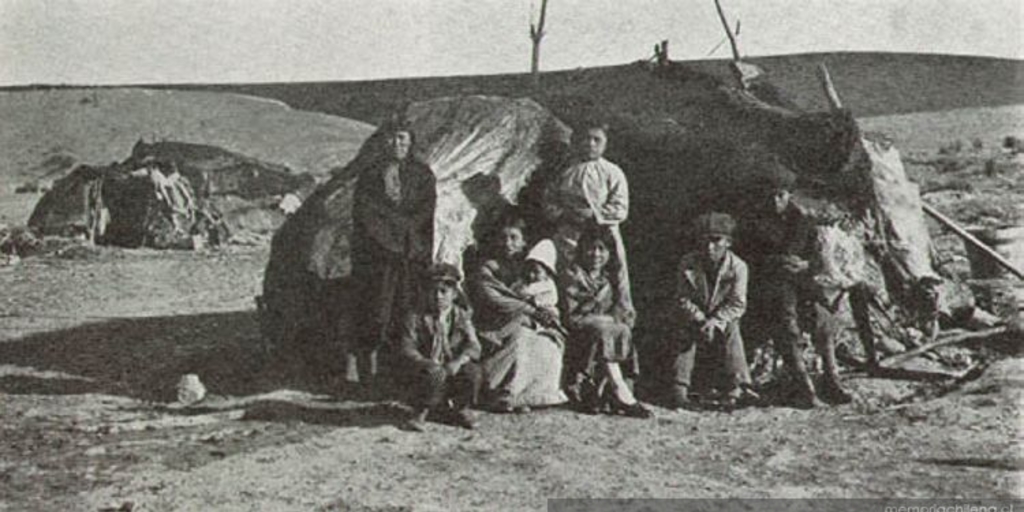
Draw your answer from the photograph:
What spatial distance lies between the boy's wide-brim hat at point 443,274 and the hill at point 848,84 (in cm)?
1343

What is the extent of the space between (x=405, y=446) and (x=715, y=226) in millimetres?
2115

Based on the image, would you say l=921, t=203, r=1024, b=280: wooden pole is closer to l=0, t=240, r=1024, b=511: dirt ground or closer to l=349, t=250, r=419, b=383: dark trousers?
l=0, t=240, r=1024, b=511: dirt ground

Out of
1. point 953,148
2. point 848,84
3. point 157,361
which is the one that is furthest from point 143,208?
point 848,84

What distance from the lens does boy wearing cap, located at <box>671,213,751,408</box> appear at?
6.38 meters

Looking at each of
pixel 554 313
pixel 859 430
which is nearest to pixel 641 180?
pixel 554 313

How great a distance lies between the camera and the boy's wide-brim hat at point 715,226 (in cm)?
643

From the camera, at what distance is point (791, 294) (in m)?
6.54

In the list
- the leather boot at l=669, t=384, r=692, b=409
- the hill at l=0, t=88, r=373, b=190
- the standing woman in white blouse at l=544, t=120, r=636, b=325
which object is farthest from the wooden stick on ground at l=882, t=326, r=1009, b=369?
the hill at l=0, t=88, r=373, b=190

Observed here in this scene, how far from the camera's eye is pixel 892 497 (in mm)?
4914

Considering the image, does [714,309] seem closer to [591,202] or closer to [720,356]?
[720,356]

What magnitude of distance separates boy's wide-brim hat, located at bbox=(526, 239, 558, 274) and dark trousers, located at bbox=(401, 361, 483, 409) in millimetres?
745

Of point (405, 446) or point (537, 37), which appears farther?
point (537, 37)

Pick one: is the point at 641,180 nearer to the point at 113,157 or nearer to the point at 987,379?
the point at 987,379

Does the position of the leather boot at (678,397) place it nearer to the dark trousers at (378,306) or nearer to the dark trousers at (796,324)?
the dark trousers at (796,324)
